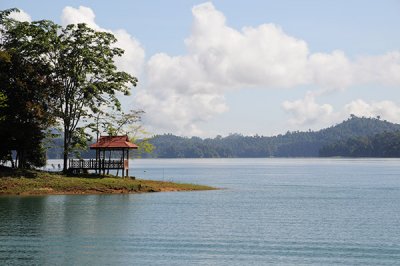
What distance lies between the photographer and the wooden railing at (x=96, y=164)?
3278 inches

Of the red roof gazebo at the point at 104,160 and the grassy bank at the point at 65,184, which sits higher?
the red roof gazebo at the point at 104,160

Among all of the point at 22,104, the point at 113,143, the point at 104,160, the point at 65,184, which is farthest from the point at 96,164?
the point at 22,104

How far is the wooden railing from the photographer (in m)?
83.2

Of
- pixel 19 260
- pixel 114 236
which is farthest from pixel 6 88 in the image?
pixel 19 260

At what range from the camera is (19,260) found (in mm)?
33344

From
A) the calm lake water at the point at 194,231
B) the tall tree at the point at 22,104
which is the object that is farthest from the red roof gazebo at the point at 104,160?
the calm lake water at the point at 194,231

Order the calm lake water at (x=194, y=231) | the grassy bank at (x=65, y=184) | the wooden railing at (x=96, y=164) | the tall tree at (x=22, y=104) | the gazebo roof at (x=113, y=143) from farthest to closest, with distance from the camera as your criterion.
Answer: the wooden railing at (x=96, y=164) < the gazebo roof at (x=113, y=143) < the tall tree at (x=22, y=104) < the grassy bank at (x=65, y=184) < the calm lake water at (x=194, y=231)

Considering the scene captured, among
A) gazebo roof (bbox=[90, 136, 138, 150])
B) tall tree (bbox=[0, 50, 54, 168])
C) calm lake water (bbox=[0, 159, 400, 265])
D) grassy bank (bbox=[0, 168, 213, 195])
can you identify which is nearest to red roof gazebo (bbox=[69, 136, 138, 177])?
gazebo roof (bbox=[90, 136, 138, 150])

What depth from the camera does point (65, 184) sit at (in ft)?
241

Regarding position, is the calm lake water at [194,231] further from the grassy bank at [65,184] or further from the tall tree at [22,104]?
the tall tree at [22,104]

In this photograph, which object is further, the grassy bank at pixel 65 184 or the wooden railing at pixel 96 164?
the wooden railing at pixel 96 164

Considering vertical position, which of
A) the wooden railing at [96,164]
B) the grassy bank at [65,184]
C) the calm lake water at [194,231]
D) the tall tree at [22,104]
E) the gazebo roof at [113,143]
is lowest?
the calm lake water at [194,231]

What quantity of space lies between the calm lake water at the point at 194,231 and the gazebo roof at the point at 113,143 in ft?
46.5

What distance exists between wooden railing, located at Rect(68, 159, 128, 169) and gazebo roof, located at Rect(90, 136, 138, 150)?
6.81ft
